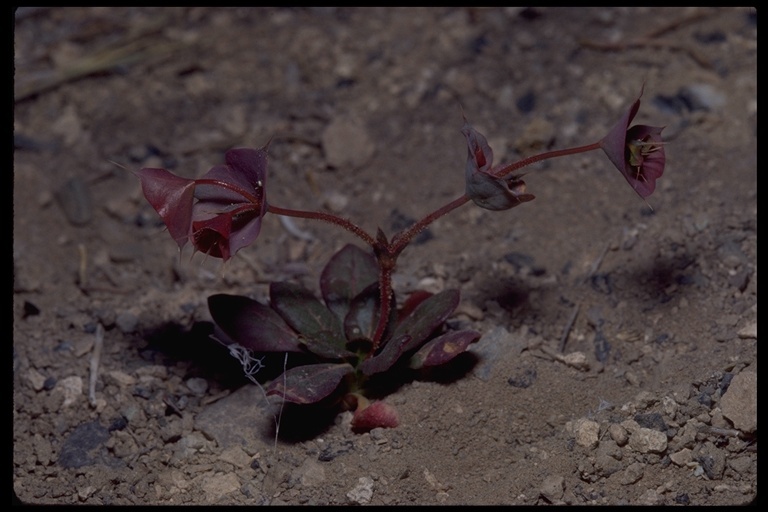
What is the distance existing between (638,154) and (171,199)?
53.0 inches

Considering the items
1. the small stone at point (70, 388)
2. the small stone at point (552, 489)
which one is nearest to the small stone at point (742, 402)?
the small stone at point (552, 489)

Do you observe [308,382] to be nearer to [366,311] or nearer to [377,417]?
[377,417]

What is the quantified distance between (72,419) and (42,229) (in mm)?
1402

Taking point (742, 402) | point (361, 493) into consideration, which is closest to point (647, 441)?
point (742, 402)

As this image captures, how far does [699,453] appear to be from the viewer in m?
2.63

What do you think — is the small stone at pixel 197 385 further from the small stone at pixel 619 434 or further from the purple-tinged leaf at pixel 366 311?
the small stone at pixel 619 434

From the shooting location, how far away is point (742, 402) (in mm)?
2658

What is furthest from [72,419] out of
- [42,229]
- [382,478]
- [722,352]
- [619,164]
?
[722,352]

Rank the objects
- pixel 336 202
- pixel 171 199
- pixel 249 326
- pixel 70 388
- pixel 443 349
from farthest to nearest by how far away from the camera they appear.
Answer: pixel 336 202
pixel 70 388
pixel 249 326
pixel 443 349
pixel 171 199

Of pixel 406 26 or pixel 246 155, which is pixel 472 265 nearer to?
pixel 246 155

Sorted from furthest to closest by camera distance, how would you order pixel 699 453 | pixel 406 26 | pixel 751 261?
pixel 406 26 < pixel 751 261 < pixel 699 453

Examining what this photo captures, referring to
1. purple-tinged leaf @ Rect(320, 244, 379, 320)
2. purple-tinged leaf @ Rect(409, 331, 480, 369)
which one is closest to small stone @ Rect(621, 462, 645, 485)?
purple-tinged leaf @ Rect(409, 331, 480, 369)

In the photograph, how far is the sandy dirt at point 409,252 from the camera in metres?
2.69

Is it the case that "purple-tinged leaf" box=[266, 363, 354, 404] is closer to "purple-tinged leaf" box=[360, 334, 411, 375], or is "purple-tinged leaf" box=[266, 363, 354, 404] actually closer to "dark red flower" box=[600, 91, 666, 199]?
"purple-tinged leaf" box=[360, 334, 411, 375]
